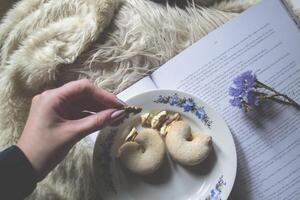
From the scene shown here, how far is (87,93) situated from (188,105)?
7.0 inches

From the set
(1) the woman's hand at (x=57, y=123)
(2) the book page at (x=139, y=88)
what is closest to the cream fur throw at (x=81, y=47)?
(2) the book page at (x=139, y=88)

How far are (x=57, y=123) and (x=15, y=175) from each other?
0.10 m

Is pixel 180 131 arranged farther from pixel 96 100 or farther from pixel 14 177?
pixel 14 177

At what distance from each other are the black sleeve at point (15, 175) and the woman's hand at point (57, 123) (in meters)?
0.01

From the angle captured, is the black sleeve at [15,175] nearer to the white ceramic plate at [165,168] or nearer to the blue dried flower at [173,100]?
the white ceramic plate at [165,168]

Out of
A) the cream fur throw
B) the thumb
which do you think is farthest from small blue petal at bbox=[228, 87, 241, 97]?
the thumb

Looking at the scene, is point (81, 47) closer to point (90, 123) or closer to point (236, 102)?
point (90, 123)

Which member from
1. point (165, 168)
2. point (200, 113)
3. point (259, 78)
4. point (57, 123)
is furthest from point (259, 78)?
point (57, 123)

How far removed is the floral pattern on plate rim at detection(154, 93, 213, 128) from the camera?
761mm

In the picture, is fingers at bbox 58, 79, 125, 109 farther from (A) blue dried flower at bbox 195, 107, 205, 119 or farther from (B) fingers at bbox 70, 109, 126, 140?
(A) blue dried flower at bbox 195, 107, 205, 119

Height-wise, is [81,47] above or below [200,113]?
above

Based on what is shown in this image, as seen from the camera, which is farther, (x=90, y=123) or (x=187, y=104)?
(x=187, y=104)

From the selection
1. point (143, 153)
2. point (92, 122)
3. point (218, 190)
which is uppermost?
point (92, 122)

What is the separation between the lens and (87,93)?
699 millimetres
